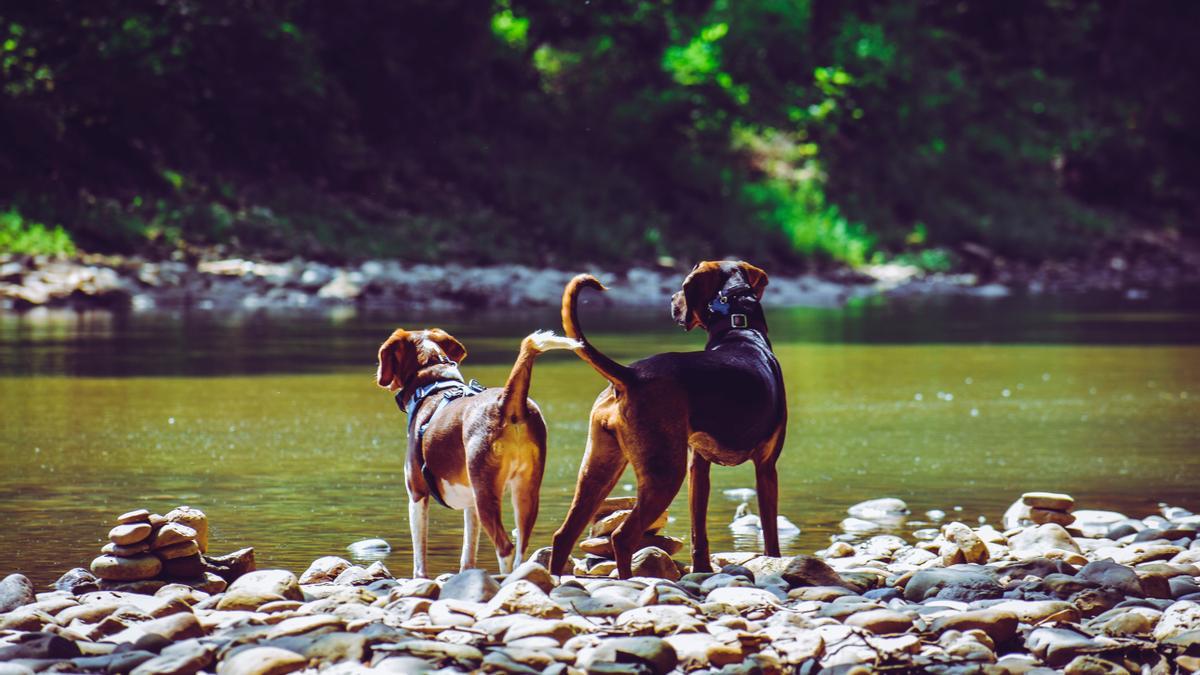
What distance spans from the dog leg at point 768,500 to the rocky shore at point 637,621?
0.37 ft

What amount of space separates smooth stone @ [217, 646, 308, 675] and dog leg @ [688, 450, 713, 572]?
2.18 meters

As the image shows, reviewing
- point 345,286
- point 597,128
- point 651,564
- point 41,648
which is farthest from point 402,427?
point 597,128

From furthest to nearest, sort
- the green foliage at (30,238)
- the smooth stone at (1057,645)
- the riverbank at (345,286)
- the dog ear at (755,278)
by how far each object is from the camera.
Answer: the green foliage at (30,238)
the riverbank at (345,286)
the dog ear at (755,278)
the smooth stone at (1057,645)

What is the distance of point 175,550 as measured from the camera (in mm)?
6641

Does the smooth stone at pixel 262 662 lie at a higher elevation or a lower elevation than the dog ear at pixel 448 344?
lower

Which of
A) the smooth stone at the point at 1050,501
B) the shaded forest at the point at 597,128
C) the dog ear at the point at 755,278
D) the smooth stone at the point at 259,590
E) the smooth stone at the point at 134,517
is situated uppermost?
the shaded forest at the point at 597,128

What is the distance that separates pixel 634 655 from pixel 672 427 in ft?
4.63

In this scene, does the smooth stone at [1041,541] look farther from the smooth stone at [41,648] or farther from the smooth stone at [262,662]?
the smooth stone at [41,648]

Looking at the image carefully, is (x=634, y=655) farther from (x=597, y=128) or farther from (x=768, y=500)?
(x=597, y=128)

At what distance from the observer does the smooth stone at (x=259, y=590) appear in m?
5.93

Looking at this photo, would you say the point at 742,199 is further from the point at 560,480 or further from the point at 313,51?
the point at 560,480

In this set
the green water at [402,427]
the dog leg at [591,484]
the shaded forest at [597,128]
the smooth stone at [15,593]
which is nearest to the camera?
the smooth stone at [15,593]

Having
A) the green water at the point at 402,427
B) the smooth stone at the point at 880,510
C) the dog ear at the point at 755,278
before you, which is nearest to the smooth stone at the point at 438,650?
the green water at the point at 402,427

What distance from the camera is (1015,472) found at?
10406mm
